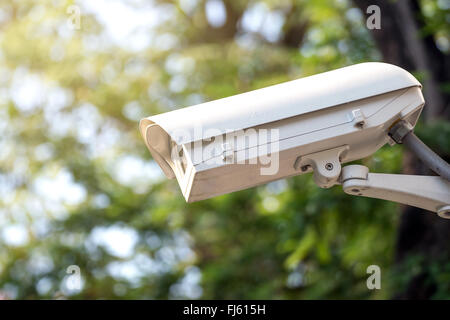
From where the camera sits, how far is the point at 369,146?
1.72 meters

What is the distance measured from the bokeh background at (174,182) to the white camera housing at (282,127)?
1.28 metres

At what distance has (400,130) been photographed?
1.71m

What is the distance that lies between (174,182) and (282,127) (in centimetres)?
460

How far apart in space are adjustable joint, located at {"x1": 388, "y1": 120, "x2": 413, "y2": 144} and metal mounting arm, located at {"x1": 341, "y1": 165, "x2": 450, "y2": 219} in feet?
0.33

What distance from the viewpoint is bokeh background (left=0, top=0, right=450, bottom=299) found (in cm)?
385

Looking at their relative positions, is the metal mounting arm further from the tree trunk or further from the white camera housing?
the tree trunk

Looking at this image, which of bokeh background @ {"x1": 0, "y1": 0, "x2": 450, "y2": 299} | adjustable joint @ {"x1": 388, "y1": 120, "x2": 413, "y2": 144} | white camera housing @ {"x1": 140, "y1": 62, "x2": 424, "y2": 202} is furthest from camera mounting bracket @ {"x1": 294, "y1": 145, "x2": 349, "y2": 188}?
bokeh background @ {"x1": 0, "y1": 0, "x2": 450, "y2": 299}

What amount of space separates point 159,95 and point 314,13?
2.33 meters

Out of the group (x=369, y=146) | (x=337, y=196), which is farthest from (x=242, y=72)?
(x=369, y=146)

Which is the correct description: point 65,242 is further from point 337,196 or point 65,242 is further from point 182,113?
point 182,113

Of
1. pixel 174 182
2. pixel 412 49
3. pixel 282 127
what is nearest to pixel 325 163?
pixel 282 127

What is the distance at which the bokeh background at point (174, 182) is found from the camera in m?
3.85

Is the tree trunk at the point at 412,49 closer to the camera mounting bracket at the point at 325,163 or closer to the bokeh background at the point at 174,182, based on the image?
the bokeh background at the point at 174,182

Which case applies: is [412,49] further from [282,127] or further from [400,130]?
[282,127]
